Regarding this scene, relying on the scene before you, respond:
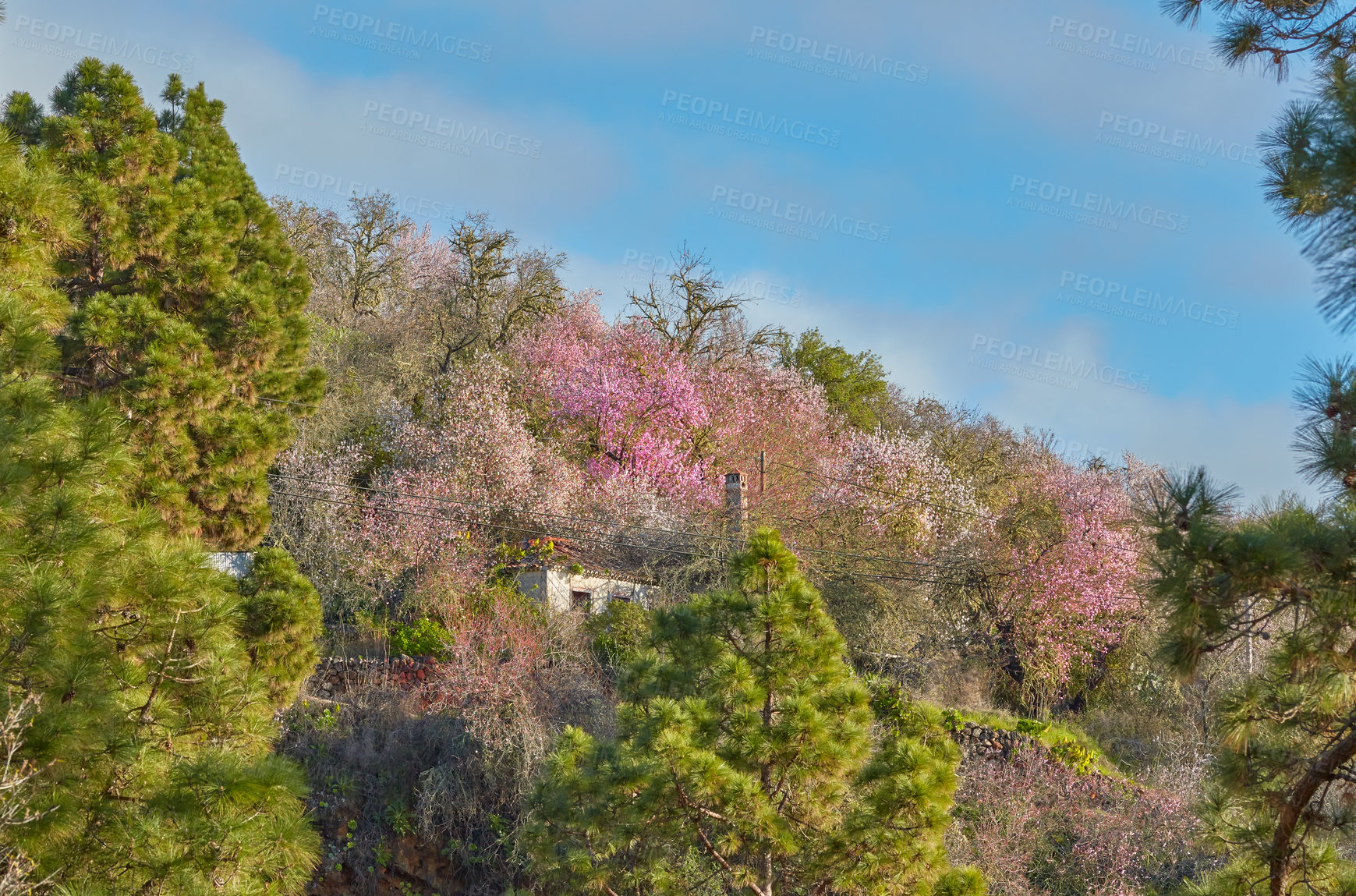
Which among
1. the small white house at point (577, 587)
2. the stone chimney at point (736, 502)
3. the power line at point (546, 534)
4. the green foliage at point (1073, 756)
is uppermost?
the stone chimney at point (736, 502)

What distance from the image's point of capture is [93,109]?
1097cm

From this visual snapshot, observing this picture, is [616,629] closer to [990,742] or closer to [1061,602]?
[990,742]

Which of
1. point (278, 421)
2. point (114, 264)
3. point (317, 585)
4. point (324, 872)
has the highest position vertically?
point (114, 264)

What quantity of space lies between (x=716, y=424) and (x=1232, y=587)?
16657 millimetres

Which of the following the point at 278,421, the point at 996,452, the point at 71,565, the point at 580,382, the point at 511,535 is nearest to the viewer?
the point at 71,565

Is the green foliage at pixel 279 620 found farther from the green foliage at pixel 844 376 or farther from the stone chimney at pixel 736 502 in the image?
the green foliage at pixel 844 376

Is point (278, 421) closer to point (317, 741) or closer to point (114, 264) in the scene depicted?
point (114, 264)

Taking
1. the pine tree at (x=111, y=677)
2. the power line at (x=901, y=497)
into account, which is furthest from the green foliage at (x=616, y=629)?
the pine tree at (x=111, y=677)

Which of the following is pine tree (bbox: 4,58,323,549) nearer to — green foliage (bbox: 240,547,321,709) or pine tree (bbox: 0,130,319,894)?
green foliage (bbox: 240,547,321,709)

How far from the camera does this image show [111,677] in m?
5.21

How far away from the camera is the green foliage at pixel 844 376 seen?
28266 millimetres

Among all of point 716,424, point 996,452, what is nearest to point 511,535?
point 716,424

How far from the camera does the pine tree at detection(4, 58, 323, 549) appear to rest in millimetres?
10703

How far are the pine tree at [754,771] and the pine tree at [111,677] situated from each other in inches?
75.2
